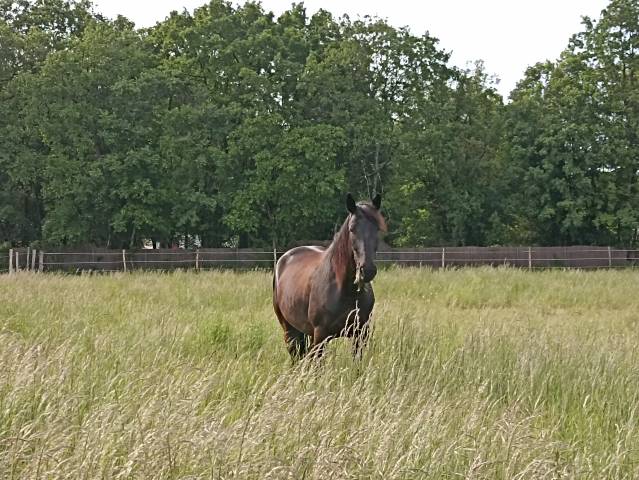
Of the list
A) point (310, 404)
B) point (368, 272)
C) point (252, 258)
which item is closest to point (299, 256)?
point (368, 272)

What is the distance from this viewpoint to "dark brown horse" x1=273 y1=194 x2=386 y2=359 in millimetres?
5234

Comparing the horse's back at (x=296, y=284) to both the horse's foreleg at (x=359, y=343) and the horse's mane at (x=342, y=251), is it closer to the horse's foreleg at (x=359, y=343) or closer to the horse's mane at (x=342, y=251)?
the horse's mane at (x=342, y=251)

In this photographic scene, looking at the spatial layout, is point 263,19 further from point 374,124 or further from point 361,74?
point 374,124

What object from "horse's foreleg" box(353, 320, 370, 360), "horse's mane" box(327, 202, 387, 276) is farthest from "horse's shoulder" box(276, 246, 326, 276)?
"horse's foreleg" box(353, 320, 370, 360)

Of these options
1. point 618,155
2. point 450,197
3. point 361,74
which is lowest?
point 450,197

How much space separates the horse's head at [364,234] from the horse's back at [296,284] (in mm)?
1119

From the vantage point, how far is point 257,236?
33.1 metres

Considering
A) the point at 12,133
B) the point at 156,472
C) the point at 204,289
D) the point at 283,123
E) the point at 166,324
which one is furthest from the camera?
the point at 283,123

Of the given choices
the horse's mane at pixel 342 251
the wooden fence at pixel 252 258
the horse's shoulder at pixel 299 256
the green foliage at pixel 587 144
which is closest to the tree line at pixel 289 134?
the green foliage at pixel 587 144

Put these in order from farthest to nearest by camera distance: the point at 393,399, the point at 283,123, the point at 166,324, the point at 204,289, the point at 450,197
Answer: the point at 450,197
the point at 283,123
the point at 204,289
the point at 166,324
the point at 393,399

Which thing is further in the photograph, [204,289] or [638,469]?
[204,289]

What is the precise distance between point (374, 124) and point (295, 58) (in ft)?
19.5

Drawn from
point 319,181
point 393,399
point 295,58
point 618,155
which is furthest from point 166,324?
point 618,155

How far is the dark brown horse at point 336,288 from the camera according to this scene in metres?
5.23
